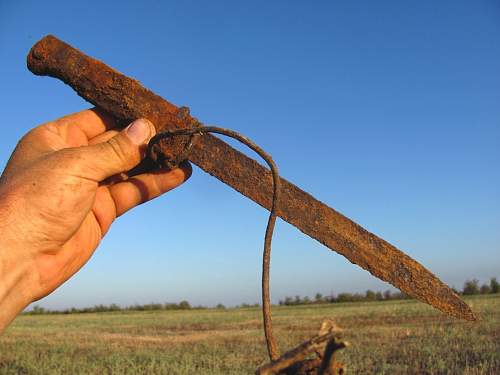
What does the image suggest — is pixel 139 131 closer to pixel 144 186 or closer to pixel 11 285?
pixel 144 186

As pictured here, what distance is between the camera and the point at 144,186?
283cm

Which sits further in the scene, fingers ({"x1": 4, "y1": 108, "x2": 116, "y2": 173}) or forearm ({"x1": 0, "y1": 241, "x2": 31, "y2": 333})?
fingers ({"x1": 4, "y1": 108, "x2": 116, "y2": 173})

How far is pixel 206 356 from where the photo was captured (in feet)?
31.2

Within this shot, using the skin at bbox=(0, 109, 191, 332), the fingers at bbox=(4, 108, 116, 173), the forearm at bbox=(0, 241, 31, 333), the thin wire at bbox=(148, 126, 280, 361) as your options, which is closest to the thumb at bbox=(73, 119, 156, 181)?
the skin at bbox=(0, 109, 191, 332)

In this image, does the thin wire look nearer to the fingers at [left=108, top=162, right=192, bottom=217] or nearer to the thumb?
the thumb

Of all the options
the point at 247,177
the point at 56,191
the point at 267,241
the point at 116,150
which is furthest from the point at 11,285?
the point at 267,241

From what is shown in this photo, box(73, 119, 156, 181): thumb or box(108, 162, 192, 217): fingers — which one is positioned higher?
box(73, 119, 156, 181): thumb

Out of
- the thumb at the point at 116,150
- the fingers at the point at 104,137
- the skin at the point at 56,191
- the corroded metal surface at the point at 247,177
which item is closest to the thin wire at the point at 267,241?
the corroded metal surface at the point at 247,177

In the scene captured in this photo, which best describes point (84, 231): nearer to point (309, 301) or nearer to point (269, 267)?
point (269, 267)

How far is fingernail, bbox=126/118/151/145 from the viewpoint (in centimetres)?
235

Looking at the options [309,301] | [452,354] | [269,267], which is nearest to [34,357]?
[452,354]

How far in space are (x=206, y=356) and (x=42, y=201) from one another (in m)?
8.07

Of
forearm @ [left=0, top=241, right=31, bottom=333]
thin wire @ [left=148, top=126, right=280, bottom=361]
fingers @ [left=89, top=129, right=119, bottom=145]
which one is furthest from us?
fingers @ [left=89, top=129, right=119, bottom=145]

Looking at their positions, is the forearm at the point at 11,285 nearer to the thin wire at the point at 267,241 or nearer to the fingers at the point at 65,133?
the fingers at the point at 65,133
